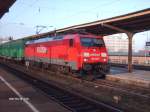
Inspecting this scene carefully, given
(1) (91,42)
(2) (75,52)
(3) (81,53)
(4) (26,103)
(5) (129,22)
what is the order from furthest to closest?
(5) (129,22) < (1) (91,42) < (2) (75,52) < (3) (81,53) < (4) (26,103)

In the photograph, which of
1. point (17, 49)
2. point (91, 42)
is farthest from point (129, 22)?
point (17, 49)

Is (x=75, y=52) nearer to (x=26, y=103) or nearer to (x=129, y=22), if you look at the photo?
(x=129, y=22)

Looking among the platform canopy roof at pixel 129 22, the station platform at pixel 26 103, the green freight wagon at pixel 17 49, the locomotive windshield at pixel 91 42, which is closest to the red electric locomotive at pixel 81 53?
the locomotive windshield at pixel 91 42

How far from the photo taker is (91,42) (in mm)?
21578

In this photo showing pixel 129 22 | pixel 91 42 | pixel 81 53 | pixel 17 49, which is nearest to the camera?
pixel 81 53

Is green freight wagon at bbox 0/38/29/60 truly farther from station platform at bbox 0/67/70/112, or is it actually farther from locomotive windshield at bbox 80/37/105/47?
station platform at bbox 0/67/70/112

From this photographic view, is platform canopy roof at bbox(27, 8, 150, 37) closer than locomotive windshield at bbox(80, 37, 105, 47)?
Yes

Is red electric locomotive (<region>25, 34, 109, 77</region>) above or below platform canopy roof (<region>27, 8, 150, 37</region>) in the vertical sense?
below

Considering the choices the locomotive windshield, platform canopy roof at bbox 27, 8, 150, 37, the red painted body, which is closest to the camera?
platform canopy roof at bbox 27, 8, 150, 37

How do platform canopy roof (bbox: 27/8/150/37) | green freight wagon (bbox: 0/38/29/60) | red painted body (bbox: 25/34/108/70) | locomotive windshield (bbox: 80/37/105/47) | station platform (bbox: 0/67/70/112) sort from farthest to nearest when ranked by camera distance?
green freight wagon (bbox: 0/38/29/60), locomotive windshield (bbox: 80/37/105/47), red painted body (bbox: 25/34/108/70), platform canopy roof (bbox: 27/8/150/37), station platform (bbox: 0/67/70/112)

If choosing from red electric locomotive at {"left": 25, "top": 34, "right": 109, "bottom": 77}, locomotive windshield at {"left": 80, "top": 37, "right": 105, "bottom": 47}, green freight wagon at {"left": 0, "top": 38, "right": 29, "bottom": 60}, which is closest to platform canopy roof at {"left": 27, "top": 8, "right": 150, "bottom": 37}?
red electric locomotive at {"left": 25, "top": 34, "right": 109, "bottom": 77}

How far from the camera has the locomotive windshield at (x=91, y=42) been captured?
2105cm

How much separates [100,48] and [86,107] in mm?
10559

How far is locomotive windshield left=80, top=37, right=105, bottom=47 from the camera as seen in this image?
21.0 metres
